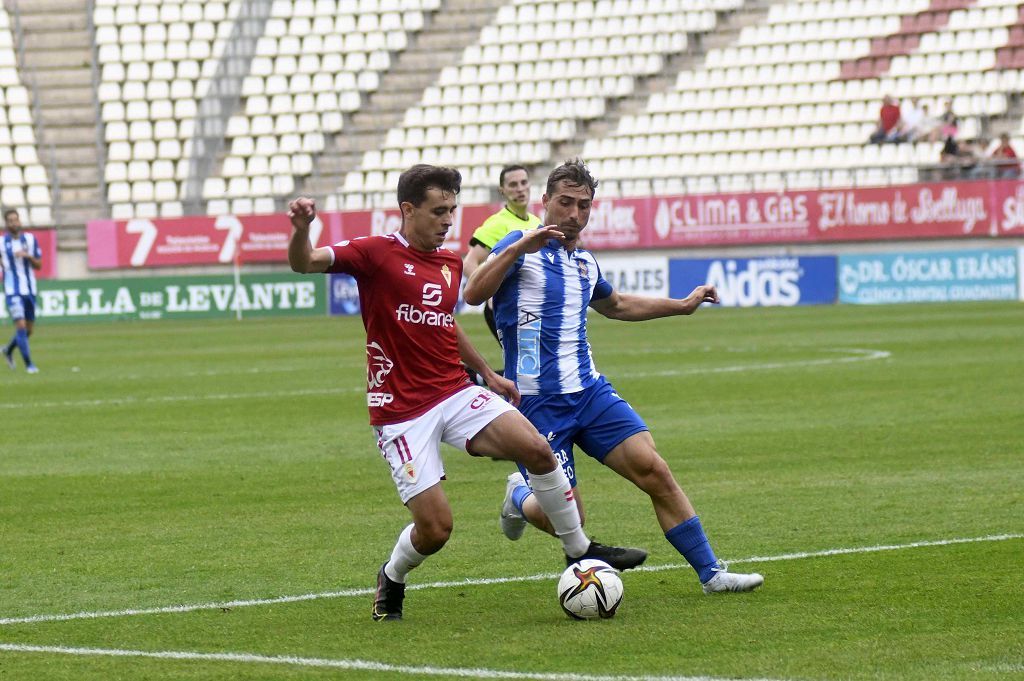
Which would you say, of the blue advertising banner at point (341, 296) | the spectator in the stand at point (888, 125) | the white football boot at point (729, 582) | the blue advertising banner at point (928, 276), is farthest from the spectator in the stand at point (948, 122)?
the white football boot at point (729, 582)

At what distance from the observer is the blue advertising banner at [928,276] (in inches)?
1436

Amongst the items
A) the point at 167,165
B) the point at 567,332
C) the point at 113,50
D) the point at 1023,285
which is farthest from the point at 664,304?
the point at 113,50

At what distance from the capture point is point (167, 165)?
4584cm

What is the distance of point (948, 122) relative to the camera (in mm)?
37562

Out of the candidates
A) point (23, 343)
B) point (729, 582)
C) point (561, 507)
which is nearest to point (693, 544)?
point (729, 582)

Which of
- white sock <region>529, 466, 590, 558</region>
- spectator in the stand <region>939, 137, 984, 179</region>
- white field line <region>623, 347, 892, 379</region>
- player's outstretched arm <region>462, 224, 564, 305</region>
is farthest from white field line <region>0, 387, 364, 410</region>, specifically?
spectator in the stand <region>939, 137, 984, 179</region>

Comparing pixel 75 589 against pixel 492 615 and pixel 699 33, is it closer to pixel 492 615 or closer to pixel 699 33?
pixel 492 615

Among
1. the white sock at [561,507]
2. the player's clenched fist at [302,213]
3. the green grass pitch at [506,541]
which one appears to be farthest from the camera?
the white sock at [561,507]

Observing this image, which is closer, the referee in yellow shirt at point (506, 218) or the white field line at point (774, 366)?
the referee in yellow shirt at point (506, 218)

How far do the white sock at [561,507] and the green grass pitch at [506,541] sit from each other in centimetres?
28

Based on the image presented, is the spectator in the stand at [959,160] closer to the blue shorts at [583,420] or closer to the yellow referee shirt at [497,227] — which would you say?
the yellow referee shirt at [497,227]

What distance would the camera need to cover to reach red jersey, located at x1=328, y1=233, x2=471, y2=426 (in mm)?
7121

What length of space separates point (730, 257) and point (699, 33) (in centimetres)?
758

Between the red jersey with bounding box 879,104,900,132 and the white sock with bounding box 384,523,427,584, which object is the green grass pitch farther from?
the red jersey with bounding box 879,104,900,132
